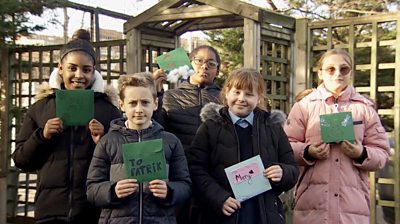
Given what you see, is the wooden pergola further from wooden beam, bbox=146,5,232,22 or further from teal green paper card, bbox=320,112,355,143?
teal green paper card, bbox=320,112,355,143

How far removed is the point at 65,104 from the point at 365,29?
701cm

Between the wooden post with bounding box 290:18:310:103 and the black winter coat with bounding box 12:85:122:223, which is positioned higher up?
the wooden post with bounding box 290:18:310:103

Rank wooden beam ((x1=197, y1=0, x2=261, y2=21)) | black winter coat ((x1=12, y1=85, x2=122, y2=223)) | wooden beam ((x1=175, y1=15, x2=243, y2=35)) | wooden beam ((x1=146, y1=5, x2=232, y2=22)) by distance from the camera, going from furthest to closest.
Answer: wooden beam ((x1=175, y1=15, x2=243, y2=35))
wooden beam ((x1=146, y1=5, x2=232, y2=22))
wooden beam ((x1=197, y1=0, x2=261, y2=21))
black winter coat ((x1=12, y1=85, x2=122, y2=223))

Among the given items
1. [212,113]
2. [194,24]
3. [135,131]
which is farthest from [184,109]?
[194,24]

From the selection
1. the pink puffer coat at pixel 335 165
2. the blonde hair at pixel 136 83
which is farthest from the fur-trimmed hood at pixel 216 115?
the blonde hair at pixel 136 83

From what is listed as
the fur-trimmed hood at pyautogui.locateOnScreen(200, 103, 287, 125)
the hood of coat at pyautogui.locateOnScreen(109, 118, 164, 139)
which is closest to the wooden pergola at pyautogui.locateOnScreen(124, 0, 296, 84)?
the fur-trimmed hood at pyautogui.locateOnScreen(200, 103, 287, 125)

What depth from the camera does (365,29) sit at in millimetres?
8938

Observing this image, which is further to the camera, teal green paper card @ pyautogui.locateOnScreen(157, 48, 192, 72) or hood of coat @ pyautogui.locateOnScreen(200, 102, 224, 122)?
teal green paper card @ pyautogui.locateOnScreen(157, 48, 192, 72)

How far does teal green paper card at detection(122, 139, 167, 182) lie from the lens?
8.79ft

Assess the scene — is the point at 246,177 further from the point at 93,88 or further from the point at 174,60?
the point at 174,60

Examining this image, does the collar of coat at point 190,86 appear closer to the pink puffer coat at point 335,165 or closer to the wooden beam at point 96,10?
the pink puffer coat at point 335,165

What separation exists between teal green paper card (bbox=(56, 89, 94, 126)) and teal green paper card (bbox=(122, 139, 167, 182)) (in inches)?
16.1

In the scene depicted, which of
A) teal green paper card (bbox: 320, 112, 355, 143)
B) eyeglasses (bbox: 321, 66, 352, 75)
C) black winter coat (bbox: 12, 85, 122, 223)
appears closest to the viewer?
black winter coat (bbox: 12, 85, 122, 223)

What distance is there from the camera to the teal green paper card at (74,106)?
9.62 feet
